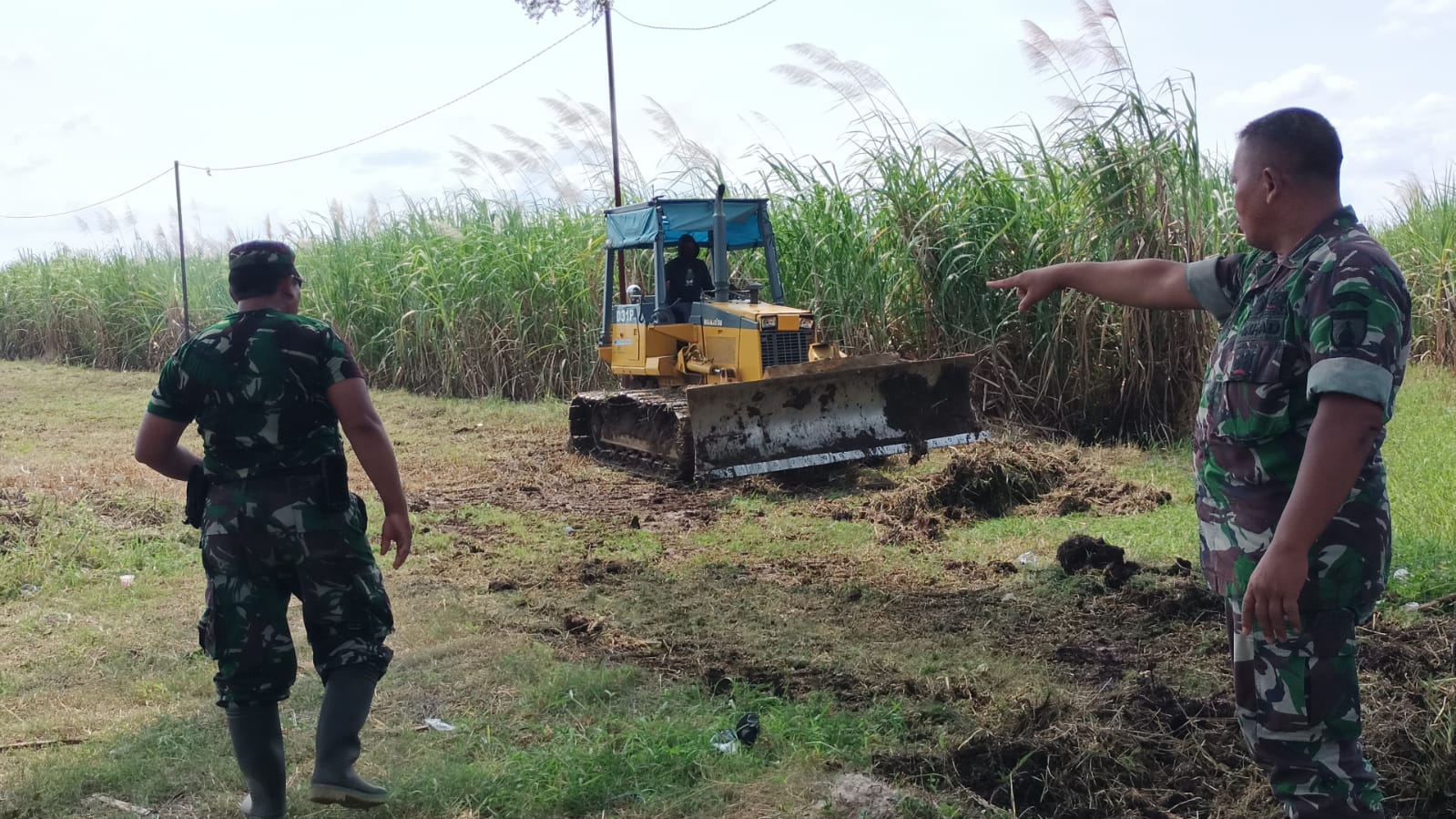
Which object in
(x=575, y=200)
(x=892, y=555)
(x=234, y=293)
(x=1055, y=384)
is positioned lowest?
(x=892, y=555)

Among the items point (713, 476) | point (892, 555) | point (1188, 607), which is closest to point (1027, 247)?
point (713, 476)

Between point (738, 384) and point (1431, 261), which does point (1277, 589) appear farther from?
point (1431, 261)

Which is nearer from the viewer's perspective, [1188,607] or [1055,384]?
[1188,607]

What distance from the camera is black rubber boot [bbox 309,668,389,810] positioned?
121 inches

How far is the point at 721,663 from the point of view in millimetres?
4617

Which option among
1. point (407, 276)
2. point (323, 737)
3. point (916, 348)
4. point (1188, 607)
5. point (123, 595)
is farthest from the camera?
point (407, 276)

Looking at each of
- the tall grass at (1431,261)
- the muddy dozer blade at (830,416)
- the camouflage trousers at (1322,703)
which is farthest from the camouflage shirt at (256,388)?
the tall grass at (1431,261)

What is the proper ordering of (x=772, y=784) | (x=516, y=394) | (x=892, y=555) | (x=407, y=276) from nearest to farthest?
(x=772, y=784) < (x=892, y=555) < (x=516, y=394) < (x=407, y=276)

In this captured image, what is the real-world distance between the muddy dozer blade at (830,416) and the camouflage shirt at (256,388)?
17.0 ft

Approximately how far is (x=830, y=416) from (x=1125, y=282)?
597cm

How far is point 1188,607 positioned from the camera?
4.98m

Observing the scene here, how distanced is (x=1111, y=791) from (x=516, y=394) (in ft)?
40.7

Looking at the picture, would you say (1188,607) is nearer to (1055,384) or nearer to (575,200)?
(1055,384)

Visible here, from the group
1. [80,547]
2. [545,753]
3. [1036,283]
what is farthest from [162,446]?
[80,547]
